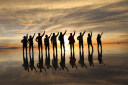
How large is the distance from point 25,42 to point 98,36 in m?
10.4

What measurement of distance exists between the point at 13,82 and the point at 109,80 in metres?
4.50

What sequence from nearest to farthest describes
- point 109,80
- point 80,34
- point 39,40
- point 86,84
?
1. point 86,84
2. point 109,80
3. point 39,40
4. point 80,34

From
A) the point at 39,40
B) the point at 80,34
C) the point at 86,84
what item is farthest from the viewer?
the point at 80,34

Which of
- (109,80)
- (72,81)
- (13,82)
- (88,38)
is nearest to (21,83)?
(13,82)

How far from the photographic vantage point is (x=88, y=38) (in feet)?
78.2

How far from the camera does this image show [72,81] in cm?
783

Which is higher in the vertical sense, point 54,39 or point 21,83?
point 54,39

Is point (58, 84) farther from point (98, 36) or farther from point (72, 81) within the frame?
point (98, 36)

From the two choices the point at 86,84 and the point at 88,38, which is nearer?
the point at 86,84

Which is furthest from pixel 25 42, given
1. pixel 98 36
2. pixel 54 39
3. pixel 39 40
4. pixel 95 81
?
pixel 95 81

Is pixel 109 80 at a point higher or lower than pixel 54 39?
lower

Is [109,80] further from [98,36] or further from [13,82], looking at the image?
[98,36]

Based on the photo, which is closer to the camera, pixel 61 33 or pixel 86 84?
pixel 86 84

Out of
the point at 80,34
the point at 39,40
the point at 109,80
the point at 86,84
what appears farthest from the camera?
the point at 80,34
